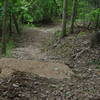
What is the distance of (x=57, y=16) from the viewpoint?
28562 millimetres

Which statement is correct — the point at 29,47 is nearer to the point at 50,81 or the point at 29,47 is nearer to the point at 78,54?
the point at 78,54

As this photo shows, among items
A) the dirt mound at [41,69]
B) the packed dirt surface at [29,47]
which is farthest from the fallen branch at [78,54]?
the dirt mound at [41,69]

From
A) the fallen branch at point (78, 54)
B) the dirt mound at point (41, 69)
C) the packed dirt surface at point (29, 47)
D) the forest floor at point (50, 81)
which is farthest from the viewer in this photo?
the packed dirt surface at point (29, 47)

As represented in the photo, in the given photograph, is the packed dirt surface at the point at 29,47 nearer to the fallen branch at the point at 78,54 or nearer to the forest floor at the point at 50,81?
the fallen branch at the point at 78,54

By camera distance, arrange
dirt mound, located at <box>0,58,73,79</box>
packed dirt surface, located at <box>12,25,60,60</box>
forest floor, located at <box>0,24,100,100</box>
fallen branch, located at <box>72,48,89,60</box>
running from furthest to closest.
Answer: packed dirt surface, located at <box>12,25,60,60</box>, fallen branch, located at <box>72,48,89,60</box>, dirt mound, located at <box>0,58,73,79</box>, forest floor, located at <box>0,24,100,100</box>

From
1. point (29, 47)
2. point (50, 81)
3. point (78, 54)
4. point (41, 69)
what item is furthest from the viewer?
point (29, 47)

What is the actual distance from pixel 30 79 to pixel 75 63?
11.0ft

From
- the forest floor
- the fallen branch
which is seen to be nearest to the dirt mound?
the forest floor

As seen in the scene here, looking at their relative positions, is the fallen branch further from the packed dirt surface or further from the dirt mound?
the dirt mound

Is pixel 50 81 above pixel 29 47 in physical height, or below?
above

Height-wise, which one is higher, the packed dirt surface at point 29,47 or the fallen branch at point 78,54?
the fallen branch at point 78,54

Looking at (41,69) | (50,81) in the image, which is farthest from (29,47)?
(50,81)

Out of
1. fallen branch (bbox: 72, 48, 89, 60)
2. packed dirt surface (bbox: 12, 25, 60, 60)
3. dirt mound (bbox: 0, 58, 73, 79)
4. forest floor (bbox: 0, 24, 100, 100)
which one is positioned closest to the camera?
forest floor (bbox: 0, 24, 100, 100)

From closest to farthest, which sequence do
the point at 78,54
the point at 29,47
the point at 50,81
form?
the point at 50,81 → the point at 78,54 → the point at 29,47
